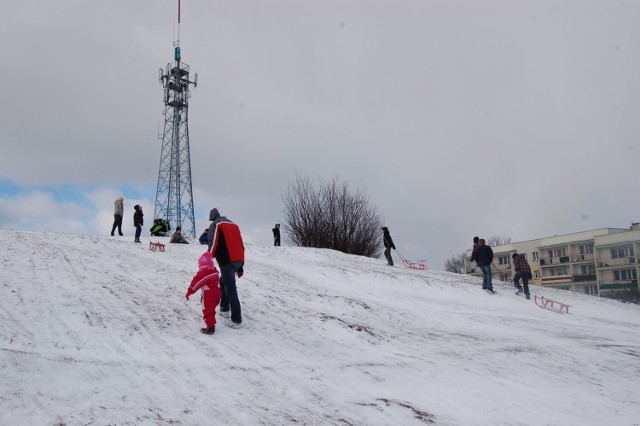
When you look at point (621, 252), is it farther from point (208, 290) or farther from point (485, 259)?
point (208, 290)

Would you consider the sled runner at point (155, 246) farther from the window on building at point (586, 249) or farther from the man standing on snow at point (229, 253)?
the window on building at point (586, 249)

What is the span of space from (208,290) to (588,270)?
71590mm

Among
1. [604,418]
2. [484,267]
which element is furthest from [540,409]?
[484,267]

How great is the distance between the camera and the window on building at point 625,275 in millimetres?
58956

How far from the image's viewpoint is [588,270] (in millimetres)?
66062

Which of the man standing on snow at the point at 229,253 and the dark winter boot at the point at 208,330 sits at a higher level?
the man standing on snow at the point at 229,253

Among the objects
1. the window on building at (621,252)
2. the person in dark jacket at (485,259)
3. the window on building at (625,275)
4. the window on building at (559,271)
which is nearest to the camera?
the person in dark jacket at (485,259)

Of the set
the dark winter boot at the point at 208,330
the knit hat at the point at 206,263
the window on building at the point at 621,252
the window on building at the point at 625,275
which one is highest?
the window on building at the point at 621,252

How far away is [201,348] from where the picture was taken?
20.0 feet

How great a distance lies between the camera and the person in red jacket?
22.1 feet

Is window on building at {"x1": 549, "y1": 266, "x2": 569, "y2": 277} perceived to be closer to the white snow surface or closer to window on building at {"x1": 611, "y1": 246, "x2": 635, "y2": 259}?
window on building at {"x1": 611, "y1": 246, "x2": 635, "y2": 259}

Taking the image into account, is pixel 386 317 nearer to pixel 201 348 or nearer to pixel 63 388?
pixel 201 348

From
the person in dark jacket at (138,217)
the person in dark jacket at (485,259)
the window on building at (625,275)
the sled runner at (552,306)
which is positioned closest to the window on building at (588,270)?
the window on building at (625,275)

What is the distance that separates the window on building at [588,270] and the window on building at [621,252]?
12.8 ft
